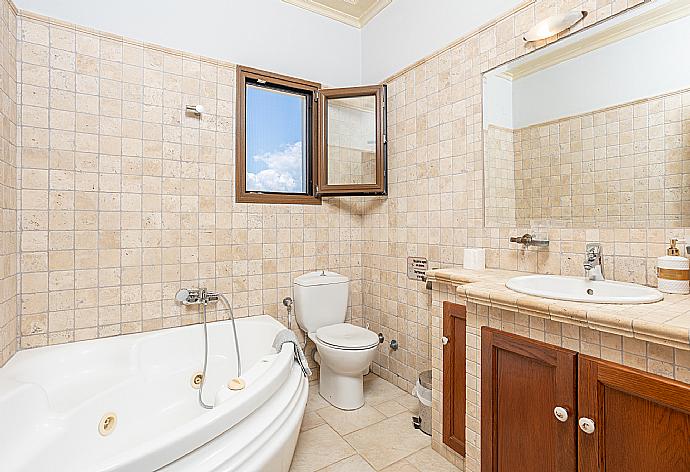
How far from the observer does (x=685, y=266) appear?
1310 mm

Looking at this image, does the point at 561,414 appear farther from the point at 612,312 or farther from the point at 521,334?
the point at 612,312

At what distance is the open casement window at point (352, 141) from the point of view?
2725mm

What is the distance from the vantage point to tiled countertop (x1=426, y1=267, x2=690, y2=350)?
96 cm

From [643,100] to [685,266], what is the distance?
67 cm

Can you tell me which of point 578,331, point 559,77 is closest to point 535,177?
point 559,77

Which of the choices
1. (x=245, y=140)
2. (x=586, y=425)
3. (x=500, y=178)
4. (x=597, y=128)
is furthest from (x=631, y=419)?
(x=245, y=140)

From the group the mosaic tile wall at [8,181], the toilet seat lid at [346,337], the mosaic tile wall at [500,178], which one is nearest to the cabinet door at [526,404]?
the mosaic tile wall at [500,178]

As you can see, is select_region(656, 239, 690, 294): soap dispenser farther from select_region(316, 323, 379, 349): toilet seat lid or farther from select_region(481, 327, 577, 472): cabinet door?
select_region(316, 323, 379, 349): toilet seat lid

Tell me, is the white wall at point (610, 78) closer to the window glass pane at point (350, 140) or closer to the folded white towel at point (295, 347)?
the window glass pane at point (350, 140)

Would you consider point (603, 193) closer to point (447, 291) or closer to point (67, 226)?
point (447, 291)

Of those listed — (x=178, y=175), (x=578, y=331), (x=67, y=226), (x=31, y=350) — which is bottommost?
(x=31, y=350)

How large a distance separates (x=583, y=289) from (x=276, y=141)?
2.15m

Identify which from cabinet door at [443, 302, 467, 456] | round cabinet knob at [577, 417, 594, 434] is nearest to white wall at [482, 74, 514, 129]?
cabinet door at [443, 302, 467, 456]

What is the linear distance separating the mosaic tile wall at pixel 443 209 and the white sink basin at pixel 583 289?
0.37 feet
